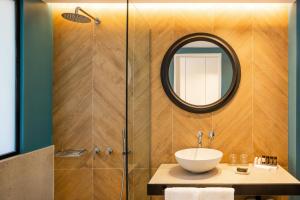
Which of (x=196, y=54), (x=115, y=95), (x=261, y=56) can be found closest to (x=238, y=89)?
(x=261, y=56)

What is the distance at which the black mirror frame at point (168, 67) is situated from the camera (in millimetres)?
2532

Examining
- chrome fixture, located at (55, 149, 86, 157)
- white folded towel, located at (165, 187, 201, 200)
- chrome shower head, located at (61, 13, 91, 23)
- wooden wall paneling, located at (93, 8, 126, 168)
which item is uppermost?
chrome shower head, located at (61, 13, 91, 23)

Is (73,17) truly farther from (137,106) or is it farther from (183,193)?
(183,193)

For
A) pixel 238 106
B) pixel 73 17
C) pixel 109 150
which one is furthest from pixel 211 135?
pixel 73 17

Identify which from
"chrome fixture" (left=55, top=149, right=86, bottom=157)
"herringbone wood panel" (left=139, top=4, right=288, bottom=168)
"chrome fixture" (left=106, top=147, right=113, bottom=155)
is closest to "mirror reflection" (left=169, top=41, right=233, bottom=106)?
"herringbone wood panel" (left=139, top=4, right=288, bottom=168)

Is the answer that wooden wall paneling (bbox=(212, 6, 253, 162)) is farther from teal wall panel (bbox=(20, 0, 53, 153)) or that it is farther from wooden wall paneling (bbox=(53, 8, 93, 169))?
teal wall panel (bbox=(20, 0, 53, 153))

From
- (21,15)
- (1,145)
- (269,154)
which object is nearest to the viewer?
(1,145)

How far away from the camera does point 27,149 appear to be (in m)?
A: 2.19

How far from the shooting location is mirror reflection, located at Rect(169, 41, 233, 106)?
8.37 ft

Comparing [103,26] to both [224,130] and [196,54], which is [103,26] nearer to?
[196,54]

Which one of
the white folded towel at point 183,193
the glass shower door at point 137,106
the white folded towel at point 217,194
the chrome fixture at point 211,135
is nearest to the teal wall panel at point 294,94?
the chrome fixture at point 211,135

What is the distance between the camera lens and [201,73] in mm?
2555

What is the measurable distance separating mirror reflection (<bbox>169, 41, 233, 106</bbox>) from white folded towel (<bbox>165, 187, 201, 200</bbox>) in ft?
3.23

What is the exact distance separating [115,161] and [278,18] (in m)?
2.37
